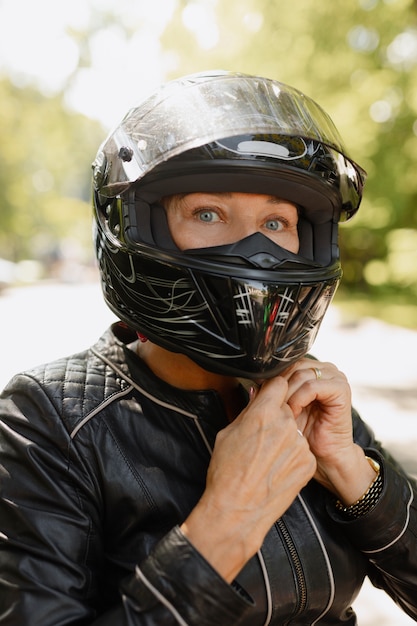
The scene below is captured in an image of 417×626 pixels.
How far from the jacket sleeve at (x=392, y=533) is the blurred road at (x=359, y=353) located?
1.39m

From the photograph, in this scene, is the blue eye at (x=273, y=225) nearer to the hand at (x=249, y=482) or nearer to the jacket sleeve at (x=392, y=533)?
the hand at (x=249, y=482)

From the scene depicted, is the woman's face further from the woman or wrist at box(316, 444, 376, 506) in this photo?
wrist at box(316, 444, 376, 506)

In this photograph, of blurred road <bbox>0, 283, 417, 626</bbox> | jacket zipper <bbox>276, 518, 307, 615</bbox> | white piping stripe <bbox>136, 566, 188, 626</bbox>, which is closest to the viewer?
white piping stripe <bbox>136, 566, 188, 626</bbox>

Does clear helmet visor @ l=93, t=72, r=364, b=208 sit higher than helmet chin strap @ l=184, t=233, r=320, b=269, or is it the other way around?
clear helmet visor @ l=93, t=72, r=364, b=208

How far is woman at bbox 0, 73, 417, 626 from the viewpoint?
3.92ft

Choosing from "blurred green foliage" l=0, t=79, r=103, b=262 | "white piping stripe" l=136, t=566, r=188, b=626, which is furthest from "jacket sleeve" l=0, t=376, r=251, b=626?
"blurred green foliage" l=0, t=79, r=103, b=262

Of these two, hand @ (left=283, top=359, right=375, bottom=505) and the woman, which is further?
hand @ (left=283, top=359, right=375, bottom=505)

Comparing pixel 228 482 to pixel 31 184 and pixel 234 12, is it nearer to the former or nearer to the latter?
pixel 234 12

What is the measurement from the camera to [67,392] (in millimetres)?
1389

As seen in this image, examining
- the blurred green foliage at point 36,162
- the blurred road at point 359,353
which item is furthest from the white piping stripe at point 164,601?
the blurred green foliage at point 36,162

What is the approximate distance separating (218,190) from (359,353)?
7.63 m

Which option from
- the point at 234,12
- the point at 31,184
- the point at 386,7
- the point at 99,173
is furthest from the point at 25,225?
the point at 99,173

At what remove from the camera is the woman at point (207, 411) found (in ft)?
3.92

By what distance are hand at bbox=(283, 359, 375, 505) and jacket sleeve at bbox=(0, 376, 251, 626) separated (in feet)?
1.38
